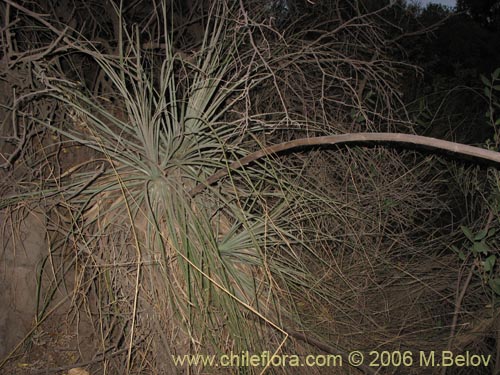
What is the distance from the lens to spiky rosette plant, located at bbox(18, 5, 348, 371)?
4.48 feet

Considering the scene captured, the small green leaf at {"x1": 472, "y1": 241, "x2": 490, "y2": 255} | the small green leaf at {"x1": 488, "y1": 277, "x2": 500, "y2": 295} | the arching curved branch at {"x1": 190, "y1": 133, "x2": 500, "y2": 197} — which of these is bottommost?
the small green leaf at {"x1": 488, "y1": 277, "x2": 500, "y2": 295}

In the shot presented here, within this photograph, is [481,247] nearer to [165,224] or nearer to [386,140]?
[386,140]

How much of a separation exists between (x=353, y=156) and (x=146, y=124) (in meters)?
1.38

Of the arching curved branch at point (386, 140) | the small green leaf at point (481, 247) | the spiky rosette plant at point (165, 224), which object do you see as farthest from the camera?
the small green leaf at point (481, 247)

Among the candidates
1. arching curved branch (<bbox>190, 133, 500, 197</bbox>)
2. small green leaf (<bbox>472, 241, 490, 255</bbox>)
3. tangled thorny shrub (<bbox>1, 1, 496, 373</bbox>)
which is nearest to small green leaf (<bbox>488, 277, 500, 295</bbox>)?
small green leaf (<bbox>472, 241, 490, 255</bbox>)

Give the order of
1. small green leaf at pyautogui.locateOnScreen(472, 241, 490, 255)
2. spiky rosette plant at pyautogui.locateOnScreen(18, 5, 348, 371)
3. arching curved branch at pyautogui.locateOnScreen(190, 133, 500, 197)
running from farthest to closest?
1. small green leaf at pyautogui.locateOnScreen(472, 241, 490, 255)
2. spiky rosette plant at pyautogui.locateOnScreen(18, 5, 348, 371)
3. arching curved branch at pyautogui.locateOnScreen(190, 133, 500, 197)

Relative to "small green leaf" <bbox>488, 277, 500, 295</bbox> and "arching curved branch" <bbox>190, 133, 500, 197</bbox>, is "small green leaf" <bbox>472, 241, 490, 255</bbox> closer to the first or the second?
"small green leaf" <bbox>488, 277, 500, 295</bbox>

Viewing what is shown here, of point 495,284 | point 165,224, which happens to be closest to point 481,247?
point 495,284

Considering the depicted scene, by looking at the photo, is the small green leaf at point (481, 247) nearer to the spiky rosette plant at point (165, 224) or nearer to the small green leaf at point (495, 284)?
the small green leaf at point (495, 284)

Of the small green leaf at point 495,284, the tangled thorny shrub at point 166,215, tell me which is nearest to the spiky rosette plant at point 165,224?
the tangled thorny shrub at point 166,215

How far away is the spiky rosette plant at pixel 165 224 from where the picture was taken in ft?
4.48

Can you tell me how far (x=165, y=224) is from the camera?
1424mm

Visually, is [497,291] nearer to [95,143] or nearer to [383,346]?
[383,346]

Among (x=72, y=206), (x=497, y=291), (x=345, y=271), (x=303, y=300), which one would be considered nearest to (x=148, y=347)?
(x=72, y=206)
